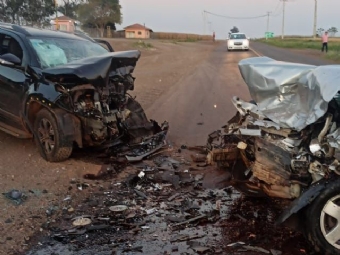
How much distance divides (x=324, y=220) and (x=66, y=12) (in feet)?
236

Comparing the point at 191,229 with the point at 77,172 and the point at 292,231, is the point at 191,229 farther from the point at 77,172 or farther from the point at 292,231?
the point at 77,172

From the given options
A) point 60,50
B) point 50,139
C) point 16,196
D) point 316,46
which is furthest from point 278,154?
point 316,46

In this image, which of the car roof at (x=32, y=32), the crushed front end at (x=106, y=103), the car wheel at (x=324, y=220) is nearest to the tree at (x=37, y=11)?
the car roof at (x=32, y=32)

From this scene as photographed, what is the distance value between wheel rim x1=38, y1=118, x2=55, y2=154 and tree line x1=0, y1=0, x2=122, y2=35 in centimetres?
5016

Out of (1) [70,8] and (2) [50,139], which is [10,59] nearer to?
(2) [50,139]

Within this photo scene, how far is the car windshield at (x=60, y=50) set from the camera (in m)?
6.89

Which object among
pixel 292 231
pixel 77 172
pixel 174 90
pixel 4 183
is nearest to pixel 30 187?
pixel 4 183

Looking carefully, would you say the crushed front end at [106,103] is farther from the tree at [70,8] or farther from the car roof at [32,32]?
the tree at [70,8]

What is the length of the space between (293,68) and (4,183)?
13.0 feet

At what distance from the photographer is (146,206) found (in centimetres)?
504

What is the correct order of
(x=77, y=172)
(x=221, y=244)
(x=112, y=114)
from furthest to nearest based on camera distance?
(x=112, y=114)
(x=77, y=172)
(x=221, y=244)

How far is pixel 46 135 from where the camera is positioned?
649cm

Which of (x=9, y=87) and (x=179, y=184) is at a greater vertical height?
(x=9, y=87)

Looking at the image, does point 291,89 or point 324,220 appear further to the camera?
point 291,89
